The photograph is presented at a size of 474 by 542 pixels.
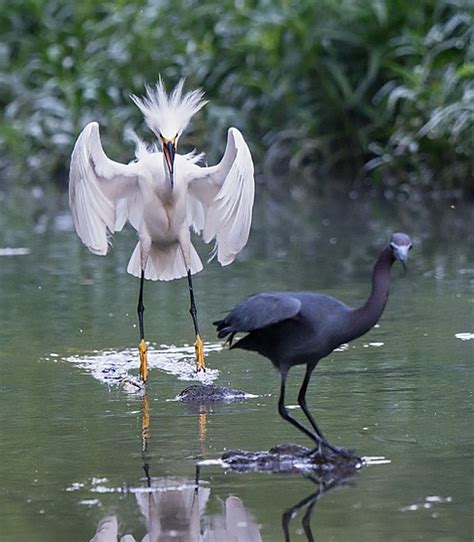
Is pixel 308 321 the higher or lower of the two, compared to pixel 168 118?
lower

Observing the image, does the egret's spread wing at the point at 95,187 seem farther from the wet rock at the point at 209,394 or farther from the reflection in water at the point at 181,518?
the reflection in water at the point at 181,518

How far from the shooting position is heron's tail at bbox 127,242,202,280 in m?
9.13

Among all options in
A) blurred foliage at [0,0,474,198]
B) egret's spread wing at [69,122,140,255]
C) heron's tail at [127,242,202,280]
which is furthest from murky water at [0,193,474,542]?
blurred foliage at [0,0,474,198]

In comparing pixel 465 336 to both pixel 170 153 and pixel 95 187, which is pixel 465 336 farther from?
pixel 95 187

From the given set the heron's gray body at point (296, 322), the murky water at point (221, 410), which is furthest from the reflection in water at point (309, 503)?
the heron's gray body at point (296, 322)

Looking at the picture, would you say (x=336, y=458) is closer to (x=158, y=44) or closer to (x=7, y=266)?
(x=7, y=266)

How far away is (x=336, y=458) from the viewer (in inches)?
228

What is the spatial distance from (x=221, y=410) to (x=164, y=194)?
6.93 ft

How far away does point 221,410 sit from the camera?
699cm

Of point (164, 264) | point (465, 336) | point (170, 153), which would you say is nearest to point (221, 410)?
point (170, 153)

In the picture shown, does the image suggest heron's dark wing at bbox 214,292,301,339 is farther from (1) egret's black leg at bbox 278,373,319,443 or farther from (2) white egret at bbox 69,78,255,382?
(2) white egret at bbox 69,78,255,382

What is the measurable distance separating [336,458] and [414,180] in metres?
11.8

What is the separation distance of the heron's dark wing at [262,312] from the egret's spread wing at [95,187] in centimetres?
276

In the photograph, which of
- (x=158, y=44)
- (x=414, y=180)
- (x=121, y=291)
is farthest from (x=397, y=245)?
(x=158, y=44)
